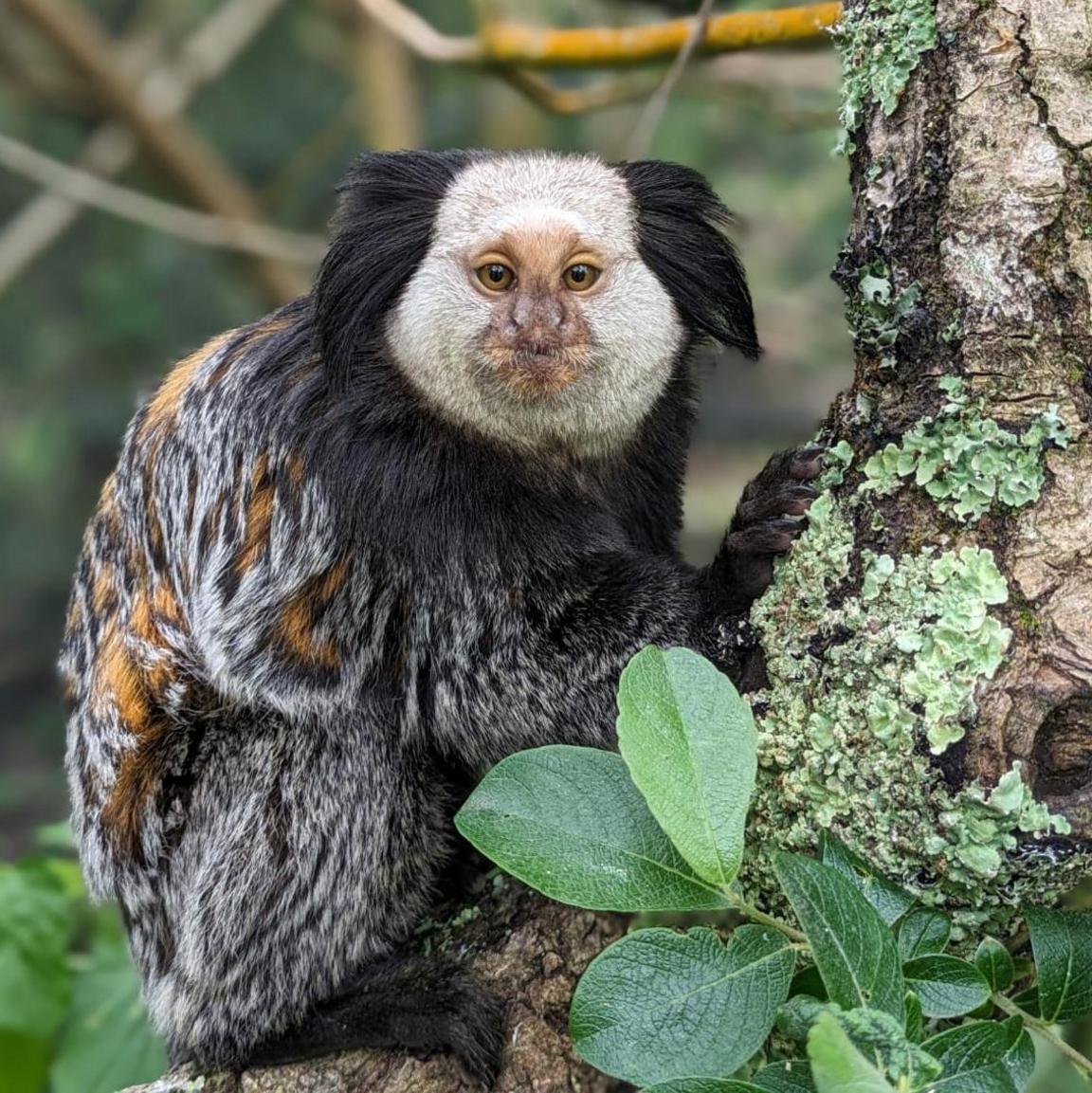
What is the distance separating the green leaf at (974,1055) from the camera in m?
1.69

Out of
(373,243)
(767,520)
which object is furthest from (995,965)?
(373,243)

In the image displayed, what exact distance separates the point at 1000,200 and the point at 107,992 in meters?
2.91

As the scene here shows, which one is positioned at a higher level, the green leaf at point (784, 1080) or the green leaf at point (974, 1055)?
the green leaf at point (974, 1055)

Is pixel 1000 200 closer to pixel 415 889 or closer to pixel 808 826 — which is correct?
pixel 808 826

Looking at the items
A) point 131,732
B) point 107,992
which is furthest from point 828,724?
point 107,992

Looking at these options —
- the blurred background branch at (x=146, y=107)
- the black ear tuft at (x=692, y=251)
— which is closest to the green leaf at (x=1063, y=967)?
the black ear tuft at (x=692, y=251)

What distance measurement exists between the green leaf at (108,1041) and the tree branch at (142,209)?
3321mm

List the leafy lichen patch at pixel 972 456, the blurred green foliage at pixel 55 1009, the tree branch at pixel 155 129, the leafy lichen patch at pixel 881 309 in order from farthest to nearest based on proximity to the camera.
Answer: the tree branch at pixel 155 129 < the blurred green foliage at pixel 55 1009 < the leafy lichen patch at pixel 881 309 < the leafy lichen patch at pixel 972 456

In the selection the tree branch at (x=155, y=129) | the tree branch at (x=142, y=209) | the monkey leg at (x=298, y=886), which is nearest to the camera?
the monkey leg at (x=298, y=886)

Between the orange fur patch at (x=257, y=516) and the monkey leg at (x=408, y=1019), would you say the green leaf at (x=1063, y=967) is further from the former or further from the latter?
the orange fur patch at (x=257, y=516)

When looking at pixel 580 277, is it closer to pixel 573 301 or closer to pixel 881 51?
pixel 573 301

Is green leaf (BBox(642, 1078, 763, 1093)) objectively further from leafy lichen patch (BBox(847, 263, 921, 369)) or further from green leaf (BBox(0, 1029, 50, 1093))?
green leaf (BBox(0, 1029, 50, 1093))

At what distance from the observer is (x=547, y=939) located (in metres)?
2.58

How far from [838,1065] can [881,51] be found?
1587 mm
